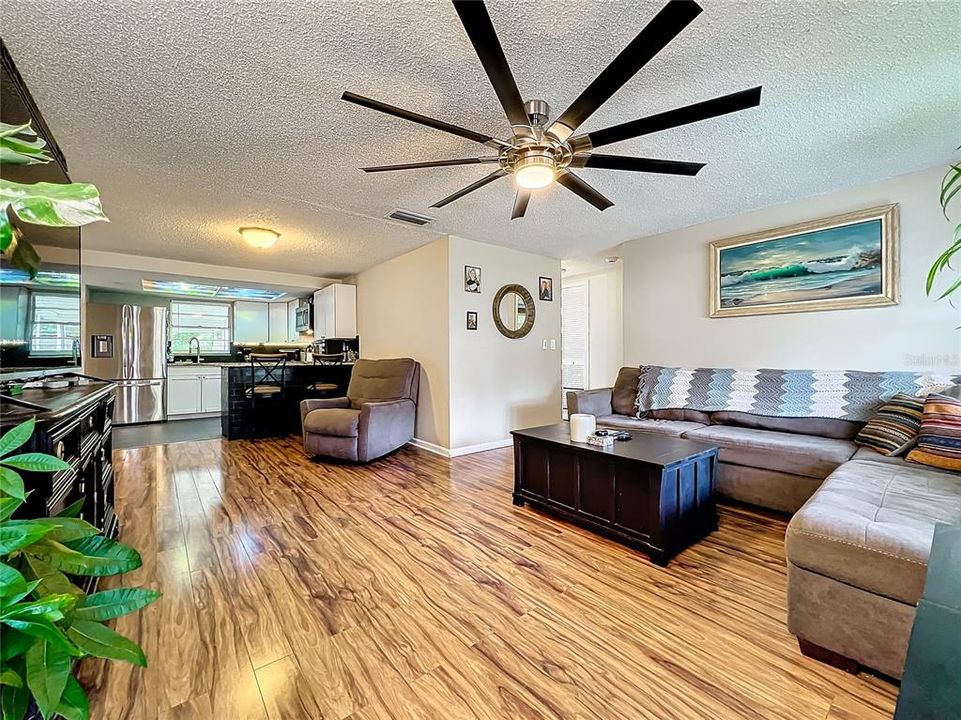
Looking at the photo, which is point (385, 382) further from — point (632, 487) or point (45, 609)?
point (45, 609)

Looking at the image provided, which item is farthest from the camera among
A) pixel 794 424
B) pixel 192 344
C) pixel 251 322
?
pixel 251 322

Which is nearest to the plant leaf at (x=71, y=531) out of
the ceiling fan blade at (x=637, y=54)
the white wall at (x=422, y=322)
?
the ceiling fan blade at (x=637, y=54)

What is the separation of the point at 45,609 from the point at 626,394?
4091mm

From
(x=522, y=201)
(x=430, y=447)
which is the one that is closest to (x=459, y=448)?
(x=430, y=447)

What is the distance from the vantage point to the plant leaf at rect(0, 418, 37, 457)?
66 centimetres

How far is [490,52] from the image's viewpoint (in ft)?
4.46

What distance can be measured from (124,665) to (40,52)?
2402mm

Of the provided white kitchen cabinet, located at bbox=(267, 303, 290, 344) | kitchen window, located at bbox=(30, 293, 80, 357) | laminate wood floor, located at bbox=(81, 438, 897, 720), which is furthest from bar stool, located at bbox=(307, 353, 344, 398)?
kitchen window, located at bbox=(30, 293, 80, 357)

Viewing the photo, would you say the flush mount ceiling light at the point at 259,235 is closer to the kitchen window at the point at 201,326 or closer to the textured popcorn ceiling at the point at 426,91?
the textured popcorn ceiling at the point at 426,91

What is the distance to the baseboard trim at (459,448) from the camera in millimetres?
4352

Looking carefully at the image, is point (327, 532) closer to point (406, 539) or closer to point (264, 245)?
point (406, 539)

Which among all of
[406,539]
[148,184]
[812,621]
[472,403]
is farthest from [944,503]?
[148,184]

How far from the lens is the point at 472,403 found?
4.52 m

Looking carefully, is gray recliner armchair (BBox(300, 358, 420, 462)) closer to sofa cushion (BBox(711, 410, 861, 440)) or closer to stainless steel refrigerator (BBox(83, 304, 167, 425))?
sofa cushion (BBox(711, 410, 861, 440))
